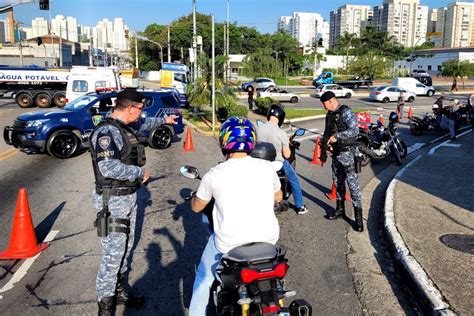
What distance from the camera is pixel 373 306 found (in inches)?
169

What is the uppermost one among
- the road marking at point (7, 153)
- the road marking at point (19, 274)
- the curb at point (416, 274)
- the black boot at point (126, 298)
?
the curb at point (416, 274)

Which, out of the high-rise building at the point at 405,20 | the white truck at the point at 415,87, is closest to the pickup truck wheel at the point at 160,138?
the white truck at the point at 415,87

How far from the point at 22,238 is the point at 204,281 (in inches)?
131

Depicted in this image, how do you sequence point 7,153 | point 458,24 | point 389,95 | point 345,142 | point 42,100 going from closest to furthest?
point 345,142, point 7,153, point 42,100, point 389,95, point 458,24

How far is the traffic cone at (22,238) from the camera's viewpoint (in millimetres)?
5383

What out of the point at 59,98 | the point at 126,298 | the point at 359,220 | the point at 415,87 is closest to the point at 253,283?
the point at 126,298

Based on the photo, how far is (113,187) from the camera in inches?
153

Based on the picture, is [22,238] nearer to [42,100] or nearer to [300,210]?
[300,210]

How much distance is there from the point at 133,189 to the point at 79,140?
359 inches

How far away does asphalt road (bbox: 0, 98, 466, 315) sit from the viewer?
4.38 metres

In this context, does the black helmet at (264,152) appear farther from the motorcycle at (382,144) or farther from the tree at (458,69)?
the tree at (458,69)

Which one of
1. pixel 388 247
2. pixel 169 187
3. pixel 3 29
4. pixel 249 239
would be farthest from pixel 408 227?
pixel 3 29

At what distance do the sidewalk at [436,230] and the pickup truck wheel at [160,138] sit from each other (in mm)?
7086

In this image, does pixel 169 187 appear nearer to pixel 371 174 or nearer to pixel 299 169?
pixel 299 169
